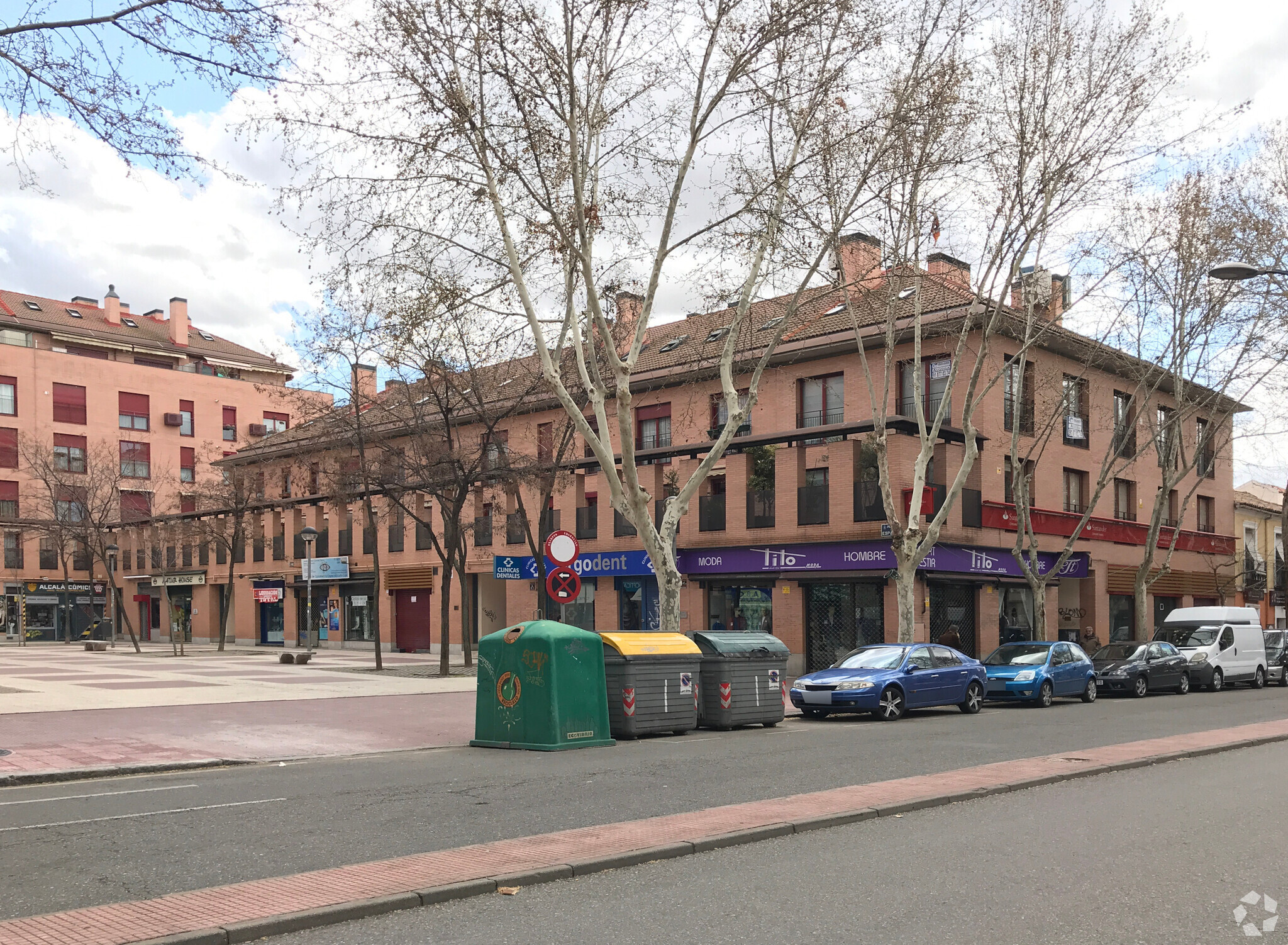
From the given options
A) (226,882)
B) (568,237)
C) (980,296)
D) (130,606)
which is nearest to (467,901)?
(226,882)

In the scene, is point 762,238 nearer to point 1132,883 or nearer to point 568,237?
point 568,237

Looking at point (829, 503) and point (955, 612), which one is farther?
point (955, 612)

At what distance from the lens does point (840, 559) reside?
30.4m

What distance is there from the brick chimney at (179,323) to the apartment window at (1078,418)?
5676cm

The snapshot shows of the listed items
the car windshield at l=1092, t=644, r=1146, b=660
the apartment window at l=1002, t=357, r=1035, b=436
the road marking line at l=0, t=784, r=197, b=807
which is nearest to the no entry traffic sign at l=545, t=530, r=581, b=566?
the road marking line at l=0, t=784, r=197, b=807

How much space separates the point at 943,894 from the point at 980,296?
18.0 meters

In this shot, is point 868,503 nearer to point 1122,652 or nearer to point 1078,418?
point 1122,652

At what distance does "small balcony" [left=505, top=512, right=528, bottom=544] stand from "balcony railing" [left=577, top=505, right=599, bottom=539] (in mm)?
1815

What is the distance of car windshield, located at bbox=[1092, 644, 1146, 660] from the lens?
27.6 metres

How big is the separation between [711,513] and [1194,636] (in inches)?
529

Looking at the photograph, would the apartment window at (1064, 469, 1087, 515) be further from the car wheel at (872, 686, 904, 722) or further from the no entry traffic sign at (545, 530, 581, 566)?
the no entry traffic sign at (545, 530, 581, 566)

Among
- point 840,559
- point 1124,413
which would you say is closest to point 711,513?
point 840,559

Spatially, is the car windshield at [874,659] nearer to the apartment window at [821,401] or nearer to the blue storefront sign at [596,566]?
the apartment window at [821,401]

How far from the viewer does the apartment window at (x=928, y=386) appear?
31469 mm
